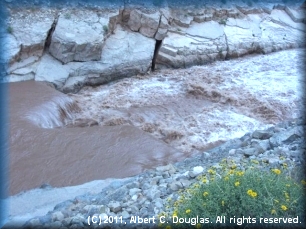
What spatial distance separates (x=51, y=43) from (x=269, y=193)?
280 inches

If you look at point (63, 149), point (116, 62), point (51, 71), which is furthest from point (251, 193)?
point (116, 62)

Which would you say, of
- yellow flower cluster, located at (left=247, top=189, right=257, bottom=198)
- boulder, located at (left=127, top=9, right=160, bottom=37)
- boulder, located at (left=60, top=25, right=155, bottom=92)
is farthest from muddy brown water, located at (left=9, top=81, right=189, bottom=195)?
boulder, located at (left=127, top=9, right=160, bottom=37)

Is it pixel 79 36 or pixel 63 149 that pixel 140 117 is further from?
pixel 79 36

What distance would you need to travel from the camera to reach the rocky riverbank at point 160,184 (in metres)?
3.96

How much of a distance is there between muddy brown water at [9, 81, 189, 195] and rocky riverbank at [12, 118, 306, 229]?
2.54 feet

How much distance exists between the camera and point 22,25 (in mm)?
8945

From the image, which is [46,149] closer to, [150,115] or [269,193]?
[150,115]

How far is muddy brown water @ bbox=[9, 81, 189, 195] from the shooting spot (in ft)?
18.9

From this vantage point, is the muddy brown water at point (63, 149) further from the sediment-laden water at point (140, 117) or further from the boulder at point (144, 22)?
the boulder at point (144, 22)

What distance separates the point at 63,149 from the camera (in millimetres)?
6402

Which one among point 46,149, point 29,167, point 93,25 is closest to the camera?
point 29,167

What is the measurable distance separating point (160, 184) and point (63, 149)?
7.55 feet

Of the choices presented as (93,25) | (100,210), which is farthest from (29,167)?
(93,25)

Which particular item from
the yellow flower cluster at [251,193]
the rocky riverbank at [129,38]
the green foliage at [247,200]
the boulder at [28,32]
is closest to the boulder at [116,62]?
the rocky riverbank at [129,38]
